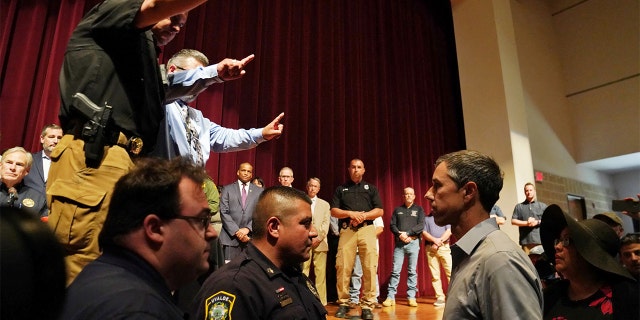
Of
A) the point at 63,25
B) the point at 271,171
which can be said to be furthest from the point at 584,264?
the point at 63,25

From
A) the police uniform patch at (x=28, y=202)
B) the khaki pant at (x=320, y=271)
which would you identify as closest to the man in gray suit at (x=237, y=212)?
the khaki pant at (x=320, y=271)

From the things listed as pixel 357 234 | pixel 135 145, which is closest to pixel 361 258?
pixel 357 234

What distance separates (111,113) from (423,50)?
7.30 metres

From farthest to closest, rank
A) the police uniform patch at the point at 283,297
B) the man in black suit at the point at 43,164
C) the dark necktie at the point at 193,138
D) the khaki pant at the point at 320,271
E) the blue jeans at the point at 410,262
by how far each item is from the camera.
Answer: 1. the blue jeans at the point at 410,262
2. the khaki pant at the point at 320,271
3. the man in black suit at the point at 43,164
4. the dark necktie at the point at 193,138
5. the police uniform patch at the point at 283,297

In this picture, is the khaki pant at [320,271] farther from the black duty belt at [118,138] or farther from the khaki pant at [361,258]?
the black duty belt at [118,138]

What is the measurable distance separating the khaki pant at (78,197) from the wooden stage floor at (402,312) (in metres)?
3.32

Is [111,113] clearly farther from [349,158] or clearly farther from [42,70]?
[349,158]

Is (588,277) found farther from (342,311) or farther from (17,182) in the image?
(17,182)

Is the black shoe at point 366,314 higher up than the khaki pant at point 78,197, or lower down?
lower down

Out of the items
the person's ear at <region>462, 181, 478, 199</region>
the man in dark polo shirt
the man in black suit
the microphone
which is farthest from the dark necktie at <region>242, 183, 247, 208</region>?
the person's ear at <region>462, 181, 478, 199</region>

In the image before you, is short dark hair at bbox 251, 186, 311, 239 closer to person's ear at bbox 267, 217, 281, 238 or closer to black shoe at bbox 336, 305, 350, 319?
person's ear at bbox 267, 217, 281, 238

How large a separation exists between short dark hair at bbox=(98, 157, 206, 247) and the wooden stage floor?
11.5ft

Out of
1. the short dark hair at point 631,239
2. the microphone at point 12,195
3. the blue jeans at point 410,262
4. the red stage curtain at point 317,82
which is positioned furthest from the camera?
the blue jeans at point 410,262

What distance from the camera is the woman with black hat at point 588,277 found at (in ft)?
5.46
